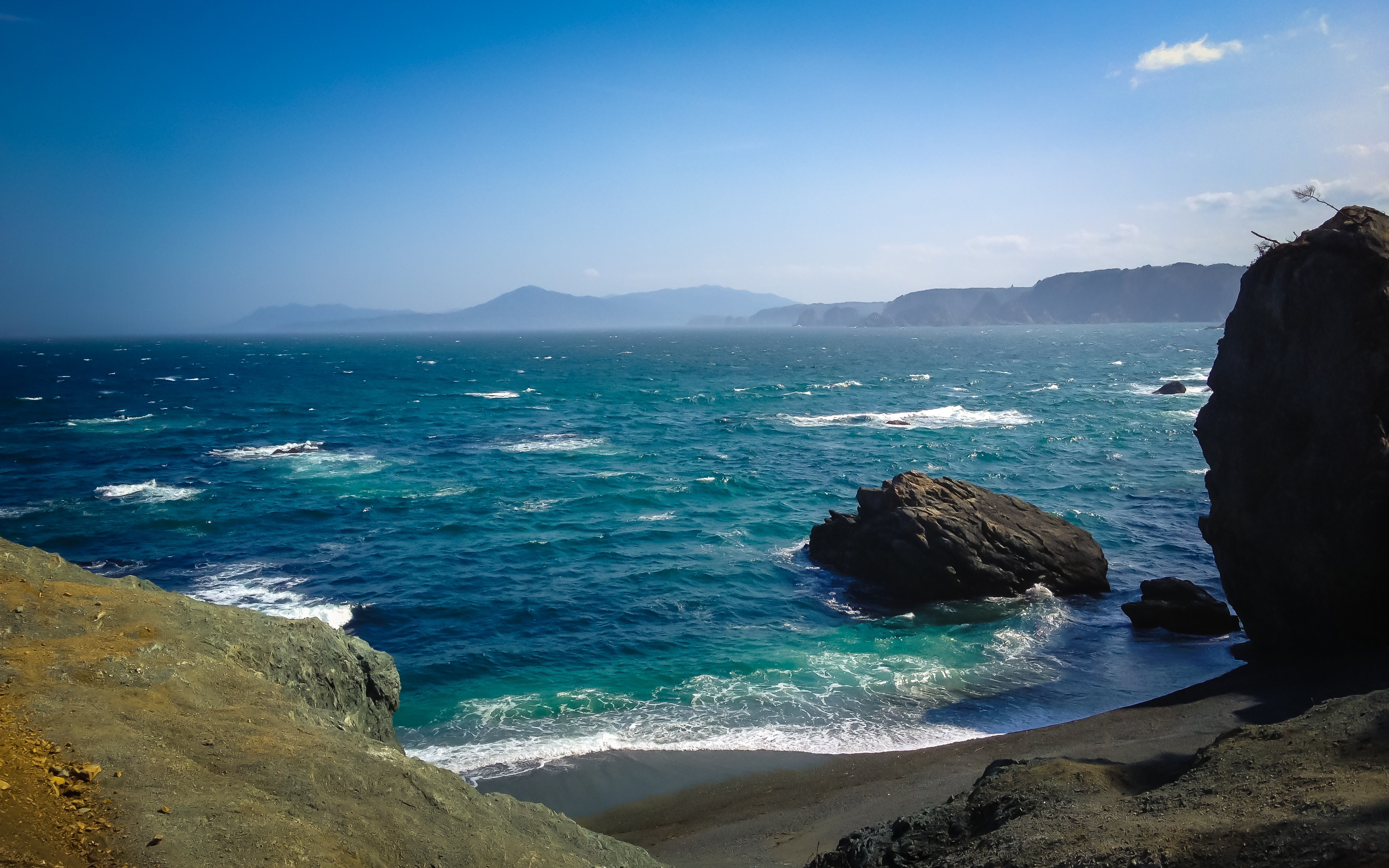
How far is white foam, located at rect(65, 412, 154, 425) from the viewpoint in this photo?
6062 cm

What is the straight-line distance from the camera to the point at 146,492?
38.3 meters

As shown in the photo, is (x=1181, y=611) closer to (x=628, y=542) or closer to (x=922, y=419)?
Result: (x=628, y=542)

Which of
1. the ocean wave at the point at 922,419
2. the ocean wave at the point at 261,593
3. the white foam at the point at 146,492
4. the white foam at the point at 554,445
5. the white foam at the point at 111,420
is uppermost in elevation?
the white foam at the point at 111,420

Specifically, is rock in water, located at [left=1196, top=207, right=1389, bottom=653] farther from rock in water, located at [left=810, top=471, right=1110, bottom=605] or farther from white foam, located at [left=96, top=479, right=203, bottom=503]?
white foam, located at [left=96, top=479, right=203, bottom=503]

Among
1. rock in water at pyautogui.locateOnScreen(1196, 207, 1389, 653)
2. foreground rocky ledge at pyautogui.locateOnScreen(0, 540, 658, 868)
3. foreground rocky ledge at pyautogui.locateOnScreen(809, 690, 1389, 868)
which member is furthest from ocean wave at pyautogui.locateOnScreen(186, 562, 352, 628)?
rock in water at pyautogui.locateOnScreen(1196, 207, 1389, 653)

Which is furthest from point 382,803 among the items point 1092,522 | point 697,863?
point 1092,522

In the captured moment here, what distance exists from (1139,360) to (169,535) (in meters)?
124

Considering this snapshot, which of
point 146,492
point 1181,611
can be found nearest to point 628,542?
point 1181,611

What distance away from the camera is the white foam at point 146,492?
122 ft

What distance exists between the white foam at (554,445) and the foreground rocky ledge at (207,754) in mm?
40207

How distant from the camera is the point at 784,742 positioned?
663 inches

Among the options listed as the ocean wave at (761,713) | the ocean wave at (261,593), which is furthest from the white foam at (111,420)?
the ocean wave at (761,713)

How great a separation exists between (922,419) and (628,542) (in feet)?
122

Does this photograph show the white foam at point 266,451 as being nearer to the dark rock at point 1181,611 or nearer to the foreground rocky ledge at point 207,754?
the foreground rocky ledge at point 207,754
